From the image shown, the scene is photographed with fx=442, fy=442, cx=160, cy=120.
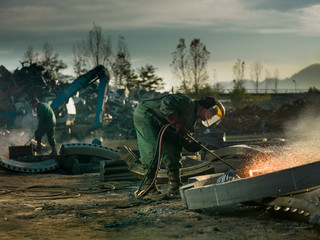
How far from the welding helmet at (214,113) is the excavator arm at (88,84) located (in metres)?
13.3

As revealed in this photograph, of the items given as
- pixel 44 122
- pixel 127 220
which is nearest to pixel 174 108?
pixel 127 220

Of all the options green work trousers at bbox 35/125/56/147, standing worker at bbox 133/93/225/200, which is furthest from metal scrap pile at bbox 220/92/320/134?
standing worker at bbox 133/93/225/200

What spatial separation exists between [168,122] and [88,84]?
1373 cm

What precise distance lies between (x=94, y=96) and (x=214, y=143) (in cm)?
2040

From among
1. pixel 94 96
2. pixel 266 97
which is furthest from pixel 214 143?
pixel 266 97

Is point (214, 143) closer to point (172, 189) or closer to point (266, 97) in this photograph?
point (172, 189)

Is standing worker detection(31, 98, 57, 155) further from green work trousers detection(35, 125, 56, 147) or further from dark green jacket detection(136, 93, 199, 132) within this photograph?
dark green jacket detection(136, 93, 199, 132)

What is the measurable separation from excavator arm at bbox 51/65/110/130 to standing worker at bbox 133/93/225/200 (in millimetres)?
12936

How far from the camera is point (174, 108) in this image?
6.50 m

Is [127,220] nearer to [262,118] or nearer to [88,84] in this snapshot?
[88,84]

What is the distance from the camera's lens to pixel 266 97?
55.9 m

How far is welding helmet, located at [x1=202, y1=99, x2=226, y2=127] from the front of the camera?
6871mm

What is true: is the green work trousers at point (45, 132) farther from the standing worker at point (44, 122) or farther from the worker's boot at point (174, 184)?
the worker's boot at point (174, 184)

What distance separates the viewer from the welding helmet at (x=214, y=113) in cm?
687
